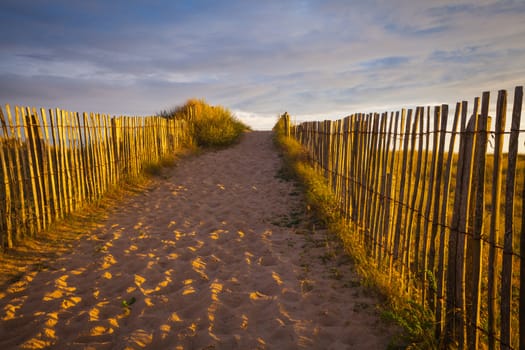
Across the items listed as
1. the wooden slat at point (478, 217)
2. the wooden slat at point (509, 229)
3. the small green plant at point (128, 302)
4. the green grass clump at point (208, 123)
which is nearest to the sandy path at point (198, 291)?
the small green plant at point (128, 302)

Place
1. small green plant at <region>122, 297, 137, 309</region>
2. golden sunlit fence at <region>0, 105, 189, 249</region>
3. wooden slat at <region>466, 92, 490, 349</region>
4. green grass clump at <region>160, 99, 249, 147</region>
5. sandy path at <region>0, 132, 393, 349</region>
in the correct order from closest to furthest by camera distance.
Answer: wooden slat at <region>466, 92, 490, 349</region>, sandy path at <region>0, 132, 393, 349</region>, small green plant at <region>122, 297, 137, 309</region>, golden sunlit fence at <region>0, 105, 189, 249</region>, green grass clump at <region>160, 99, 249, 147</region>

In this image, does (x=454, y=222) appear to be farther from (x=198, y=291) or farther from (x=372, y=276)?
(x=198, y=291)

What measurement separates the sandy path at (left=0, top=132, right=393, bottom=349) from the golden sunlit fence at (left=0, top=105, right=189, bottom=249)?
78cm

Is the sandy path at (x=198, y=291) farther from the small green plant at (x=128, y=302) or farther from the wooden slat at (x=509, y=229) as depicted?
the wooden slat at (x=509, y=229)

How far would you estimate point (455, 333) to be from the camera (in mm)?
2602

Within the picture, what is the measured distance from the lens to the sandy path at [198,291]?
2857 mm

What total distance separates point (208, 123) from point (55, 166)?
26.2 feet

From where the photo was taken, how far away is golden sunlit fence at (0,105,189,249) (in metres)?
4.51

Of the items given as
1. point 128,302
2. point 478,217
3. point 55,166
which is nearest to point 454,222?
point 478,217

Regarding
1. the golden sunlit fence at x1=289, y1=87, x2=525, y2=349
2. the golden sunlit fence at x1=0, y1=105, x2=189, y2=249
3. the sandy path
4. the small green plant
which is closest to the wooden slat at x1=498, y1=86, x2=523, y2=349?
the golden sunlit fence at x1=289, y1=87, x2=525, y2=349

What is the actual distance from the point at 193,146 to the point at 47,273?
7962 mm

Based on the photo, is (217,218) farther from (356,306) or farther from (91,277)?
(356,306)

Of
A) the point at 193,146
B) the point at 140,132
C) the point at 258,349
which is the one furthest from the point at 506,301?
the point at 193,146

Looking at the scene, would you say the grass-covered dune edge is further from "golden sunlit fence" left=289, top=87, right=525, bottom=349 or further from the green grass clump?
the green grass clump
